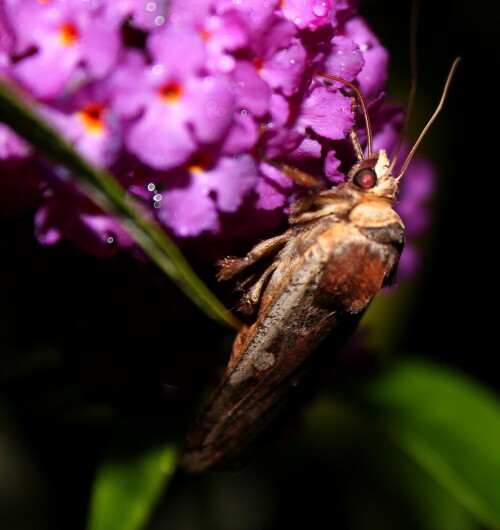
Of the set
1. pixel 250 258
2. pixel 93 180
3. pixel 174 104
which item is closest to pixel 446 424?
pixel 250 258

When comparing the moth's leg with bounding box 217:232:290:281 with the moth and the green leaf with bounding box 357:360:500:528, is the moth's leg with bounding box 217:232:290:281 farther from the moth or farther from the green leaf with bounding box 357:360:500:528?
the green leaf with bounding box 357:360:500:528

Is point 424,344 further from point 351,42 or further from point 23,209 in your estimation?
point 23,209

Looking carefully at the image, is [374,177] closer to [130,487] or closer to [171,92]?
[171,92]

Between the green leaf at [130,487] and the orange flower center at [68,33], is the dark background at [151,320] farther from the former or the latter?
the orange flower center at [68,33]

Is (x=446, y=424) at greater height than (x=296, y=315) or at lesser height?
lesser

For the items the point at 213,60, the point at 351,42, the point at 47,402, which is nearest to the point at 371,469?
the point at 47,402

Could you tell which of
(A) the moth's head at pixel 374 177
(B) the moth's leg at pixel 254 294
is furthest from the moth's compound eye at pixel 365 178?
(B) the moth's leg at pixel 254 294

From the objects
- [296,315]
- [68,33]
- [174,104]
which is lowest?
[296,315]
